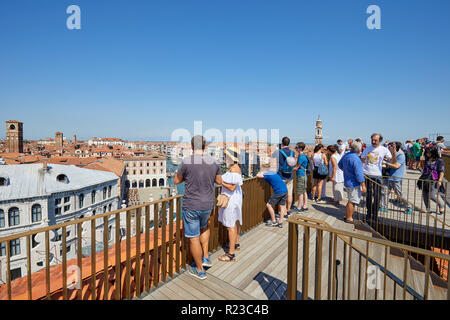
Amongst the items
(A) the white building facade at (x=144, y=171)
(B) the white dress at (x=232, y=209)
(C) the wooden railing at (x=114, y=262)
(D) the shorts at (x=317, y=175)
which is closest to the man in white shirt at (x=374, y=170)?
(D) the shorts at (x=317, y=175)

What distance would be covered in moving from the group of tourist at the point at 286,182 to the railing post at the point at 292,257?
116 cm

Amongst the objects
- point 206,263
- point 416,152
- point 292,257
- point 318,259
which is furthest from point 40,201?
point 416,152

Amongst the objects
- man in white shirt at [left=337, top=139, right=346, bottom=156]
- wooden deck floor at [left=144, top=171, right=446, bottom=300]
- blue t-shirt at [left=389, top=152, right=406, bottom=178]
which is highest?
man in white shirt at [left=337, top=139, right=346, bottom=156]

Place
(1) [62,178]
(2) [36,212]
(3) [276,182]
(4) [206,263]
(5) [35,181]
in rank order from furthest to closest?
(1) [62,178]
(5) [35,181]
(2) [36,212]
(3) [276,182]
(4) [206,263]

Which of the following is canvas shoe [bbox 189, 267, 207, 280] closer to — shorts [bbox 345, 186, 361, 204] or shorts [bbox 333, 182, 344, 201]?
shorts [bbox 345, 186, 361, 204]

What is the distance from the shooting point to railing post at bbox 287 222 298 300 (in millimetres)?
2280

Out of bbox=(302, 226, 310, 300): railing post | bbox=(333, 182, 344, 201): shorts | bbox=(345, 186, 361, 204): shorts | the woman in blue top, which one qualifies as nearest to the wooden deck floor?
bbox=(302, 226, 310, 300): railing post

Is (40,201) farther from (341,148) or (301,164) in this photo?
(341,148)

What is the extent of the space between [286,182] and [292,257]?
311 cm

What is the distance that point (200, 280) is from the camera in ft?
10.2

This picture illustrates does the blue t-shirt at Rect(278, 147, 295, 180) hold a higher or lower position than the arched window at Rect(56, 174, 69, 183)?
higher

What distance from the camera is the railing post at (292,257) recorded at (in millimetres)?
2280

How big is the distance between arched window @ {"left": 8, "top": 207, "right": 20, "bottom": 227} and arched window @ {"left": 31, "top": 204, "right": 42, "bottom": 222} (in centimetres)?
118

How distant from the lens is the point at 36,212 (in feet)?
76.4
